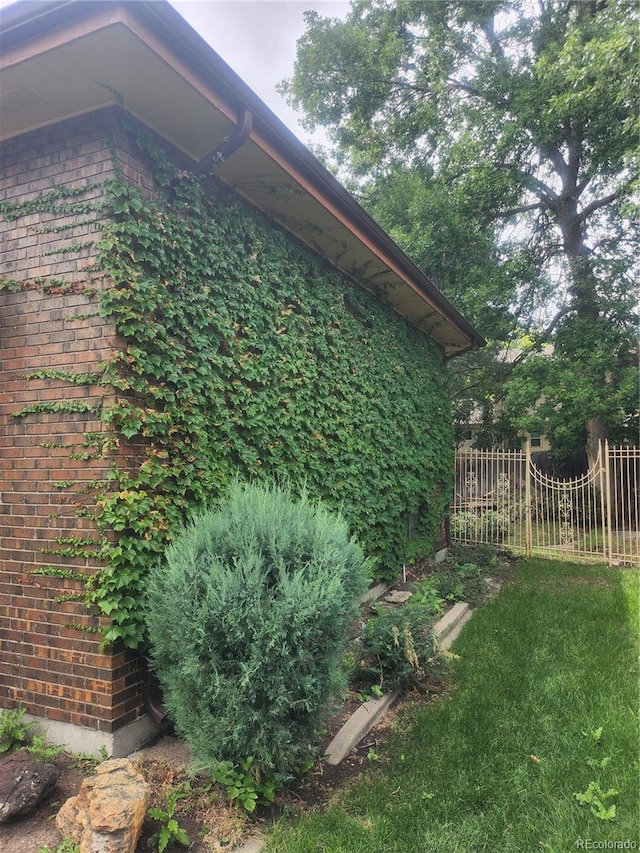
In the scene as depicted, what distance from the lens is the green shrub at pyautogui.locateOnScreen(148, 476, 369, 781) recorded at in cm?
226

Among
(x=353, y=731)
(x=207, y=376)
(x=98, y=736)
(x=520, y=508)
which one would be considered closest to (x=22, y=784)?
(x=98, y=736)

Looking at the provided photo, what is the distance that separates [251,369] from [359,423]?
2.11 m

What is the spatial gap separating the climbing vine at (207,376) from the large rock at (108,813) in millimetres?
711

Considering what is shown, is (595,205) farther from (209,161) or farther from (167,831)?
(167,831)

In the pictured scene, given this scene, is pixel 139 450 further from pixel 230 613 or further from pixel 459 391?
pixel 459 391

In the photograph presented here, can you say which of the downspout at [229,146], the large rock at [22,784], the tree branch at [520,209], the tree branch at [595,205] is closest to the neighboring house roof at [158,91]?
the downspout at [229,146]

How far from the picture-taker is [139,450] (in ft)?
9.78

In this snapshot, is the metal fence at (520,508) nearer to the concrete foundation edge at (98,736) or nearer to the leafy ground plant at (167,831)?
the concrete foundation edge at (98,736)

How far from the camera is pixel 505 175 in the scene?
1247cm

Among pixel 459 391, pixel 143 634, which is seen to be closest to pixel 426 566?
pixel 143 634

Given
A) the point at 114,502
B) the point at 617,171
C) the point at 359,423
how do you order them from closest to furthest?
1. the point at 114,502
2. the point at 359,423
3. the point at 617,171

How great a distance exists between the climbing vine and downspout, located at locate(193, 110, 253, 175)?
17 cm

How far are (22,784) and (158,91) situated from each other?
3614 mm

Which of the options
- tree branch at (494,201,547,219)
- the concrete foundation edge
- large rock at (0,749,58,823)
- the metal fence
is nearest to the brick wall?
the concrete foundation edge
